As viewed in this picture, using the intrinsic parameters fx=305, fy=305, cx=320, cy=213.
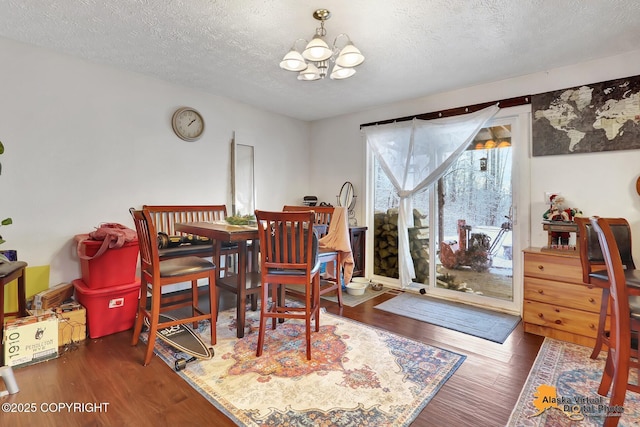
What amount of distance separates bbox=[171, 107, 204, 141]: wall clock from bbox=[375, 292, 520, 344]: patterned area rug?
111 inches

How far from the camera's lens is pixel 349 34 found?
2.32 meters

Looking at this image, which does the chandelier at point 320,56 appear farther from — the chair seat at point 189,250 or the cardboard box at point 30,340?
the cardboard box at point 30,340

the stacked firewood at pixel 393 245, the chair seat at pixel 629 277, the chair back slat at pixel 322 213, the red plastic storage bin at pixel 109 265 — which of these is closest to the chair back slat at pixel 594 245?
the chair seat at pixel 629 277

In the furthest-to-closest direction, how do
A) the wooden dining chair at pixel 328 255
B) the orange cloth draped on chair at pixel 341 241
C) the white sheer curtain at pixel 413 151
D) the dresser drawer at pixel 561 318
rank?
the white sheer curtain at pixel 413 151 → the orange cloth draped on chair at pixel 341 241 → the wooden dining chair at pixel 328 255 → the dresser drawer at pixel 561 318

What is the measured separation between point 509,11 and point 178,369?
10.3 feet

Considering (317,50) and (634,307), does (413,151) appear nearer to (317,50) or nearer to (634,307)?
(317,50)

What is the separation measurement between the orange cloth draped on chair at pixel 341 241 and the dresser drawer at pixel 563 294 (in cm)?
156

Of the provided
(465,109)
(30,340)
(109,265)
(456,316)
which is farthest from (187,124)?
(456,316)

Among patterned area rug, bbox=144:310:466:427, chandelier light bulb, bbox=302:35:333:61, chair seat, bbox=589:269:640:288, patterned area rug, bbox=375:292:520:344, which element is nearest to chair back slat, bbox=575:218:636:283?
chair seat, bbox=589:269:640:288

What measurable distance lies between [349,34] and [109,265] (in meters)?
2.60

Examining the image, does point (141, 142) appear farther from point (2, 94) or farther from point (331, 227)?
point (331, 227)

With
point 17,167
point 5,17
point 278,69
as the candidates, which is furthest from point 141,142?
point 278,69

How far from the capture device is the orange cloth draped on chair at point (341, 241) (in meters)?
3.12

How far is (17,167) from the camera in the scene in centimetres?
248
